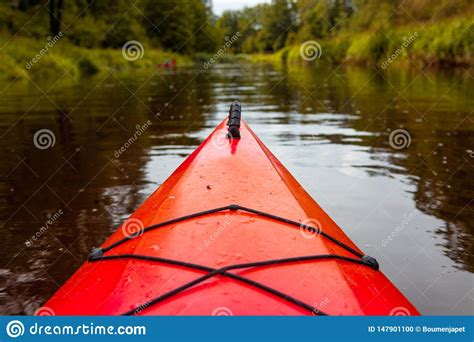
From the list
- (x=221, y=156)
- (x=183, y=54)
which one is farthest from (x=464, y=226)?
(x=183, y=54)

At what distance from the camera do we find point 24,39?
2389 cm

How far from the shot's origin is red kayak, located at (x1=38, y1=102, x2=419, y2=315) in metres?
1.91

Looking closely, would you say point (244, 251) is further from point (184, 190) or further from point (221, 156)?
point (221, 156)

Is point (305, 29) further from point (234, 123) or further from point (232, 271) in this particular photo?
point (232, 271)

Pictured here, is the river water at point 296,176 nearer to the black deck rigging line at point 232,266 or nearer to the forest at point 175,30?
the black deck rigging line at point 232,266

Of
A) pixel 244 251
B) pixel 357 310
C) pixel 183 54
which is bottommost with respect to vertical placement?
pixel 357 310

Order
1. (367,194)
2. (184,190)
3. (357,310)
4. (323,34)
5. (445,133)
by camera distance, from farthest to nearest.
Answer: (323,34)
(445,133)
(367,194)
(184,190)
(357,310)

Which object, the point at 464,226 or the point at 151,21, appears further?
the point at 151,21

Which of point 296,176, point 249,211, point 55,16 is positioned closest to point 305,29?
point 55,16

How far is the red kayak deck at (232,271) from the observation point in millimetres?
1908

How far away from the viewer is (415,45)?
2369 cm

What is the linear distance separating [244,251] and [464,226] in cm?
252

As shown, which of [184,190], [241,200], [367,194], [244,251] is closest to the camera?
[244,251]

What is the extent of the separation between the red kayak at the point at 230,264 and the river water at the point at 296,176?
80cm
